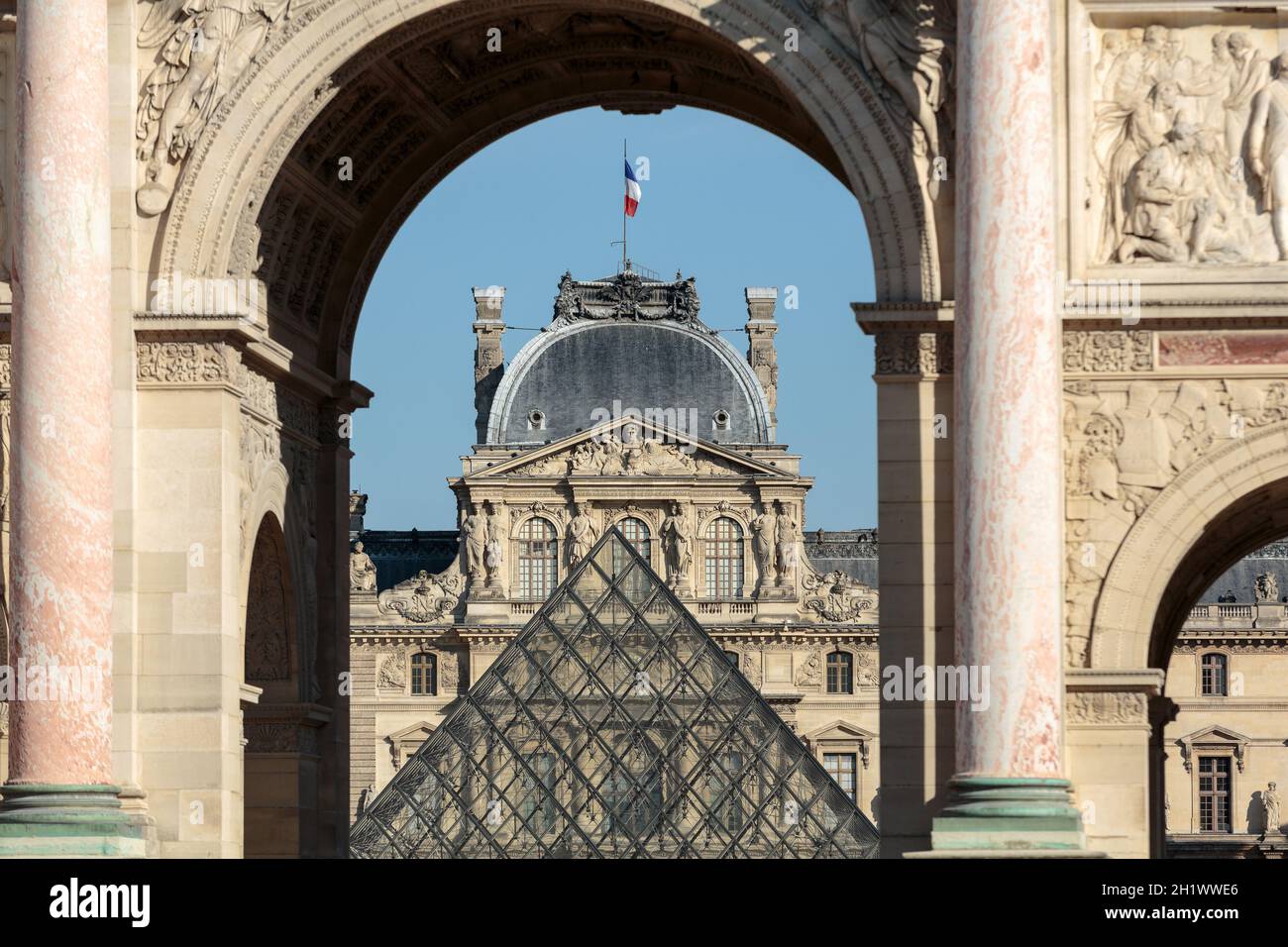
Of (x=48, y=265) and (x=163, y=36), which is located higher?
(x=163, y=36)

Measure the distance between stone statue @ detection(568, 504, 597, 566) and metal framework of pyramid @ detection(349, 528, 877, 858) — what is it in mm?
52203

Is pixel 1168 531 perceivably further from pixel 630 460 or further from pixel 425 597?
pixel 425 597

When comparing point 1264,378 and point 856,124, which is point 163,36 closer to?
point 856,124

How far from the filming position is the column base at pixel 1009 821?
26.8m

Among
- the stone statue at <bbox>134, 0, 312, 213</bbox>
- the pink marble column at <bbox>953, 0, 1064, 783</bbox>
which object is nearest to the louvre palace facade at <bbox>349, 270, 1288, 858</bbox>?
the stone statue at <bbox>134, 0, 312, 213</bbox>

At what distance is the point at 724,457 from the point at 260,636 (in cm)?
8895

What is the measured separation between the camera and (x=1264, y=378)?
95.0 ft

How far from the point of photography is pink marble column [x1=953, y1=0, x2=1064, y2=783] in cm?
2734

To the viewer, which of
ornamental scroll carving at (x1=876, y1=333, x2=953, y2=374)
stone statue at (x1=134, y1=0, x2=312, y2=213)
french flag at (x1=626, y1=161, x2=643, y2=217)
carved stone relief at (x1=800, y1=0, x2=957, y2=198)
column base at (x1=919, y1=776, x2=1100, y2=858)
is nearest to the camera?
column base at (x1=919, y1=776, x2=1100, y2=858)

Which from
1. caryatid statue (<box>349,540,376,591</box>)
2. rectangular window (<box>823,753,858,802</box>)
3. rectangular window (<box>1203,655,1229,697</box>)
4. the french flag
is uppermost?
the french flag

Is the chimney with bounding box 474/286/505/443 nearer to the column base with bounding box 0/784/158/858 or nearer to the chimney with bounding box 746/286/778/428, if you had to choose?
the chimney with bounding box 746/286/778/428
